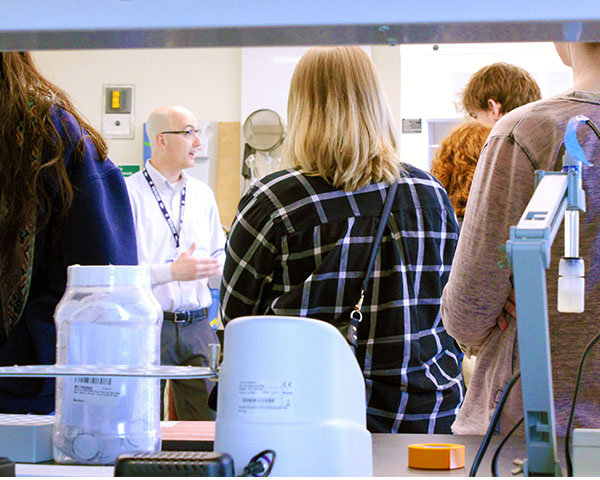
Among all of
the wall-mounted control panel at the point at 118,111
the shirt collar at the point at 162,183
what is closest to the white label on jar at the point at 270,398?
the shirt collar at the point at 162,183

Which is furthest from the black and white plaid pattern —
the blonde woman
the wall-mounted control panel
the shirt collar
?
the wall-mounted control panel

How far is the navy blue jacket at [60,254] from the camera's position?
1.21 metres

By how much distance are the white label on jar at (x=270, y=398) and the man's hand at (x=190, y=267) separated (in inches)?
108

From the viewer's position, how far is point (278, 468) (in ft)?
2.27

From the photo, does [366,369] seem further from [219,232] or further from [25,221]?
[219,232]

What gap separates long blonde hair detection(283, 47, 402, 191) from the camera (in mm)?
1897

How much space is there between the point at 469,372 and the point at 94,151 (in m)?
1.59

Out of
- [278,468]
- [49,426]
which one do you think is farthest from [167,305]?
[278,468]

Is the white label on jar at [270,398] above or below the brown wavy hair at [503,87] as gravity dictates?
below

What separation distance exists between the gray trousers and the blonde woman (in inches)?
64.7

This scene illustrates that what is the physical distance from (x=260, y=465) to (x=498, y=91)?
2.08 metres

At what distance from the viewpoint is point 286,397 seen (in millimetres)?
690

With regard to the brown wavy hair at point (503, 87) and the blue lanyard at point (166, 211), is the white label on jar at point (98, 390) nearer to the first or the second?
the brown wavy hair at point (503, 87)

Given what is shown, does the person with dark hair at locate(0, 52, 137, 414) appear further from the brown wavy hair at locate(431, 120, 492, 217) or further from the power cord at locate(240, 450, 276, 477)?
the brown wavy hair at locate(431, 120, 492, 217)
